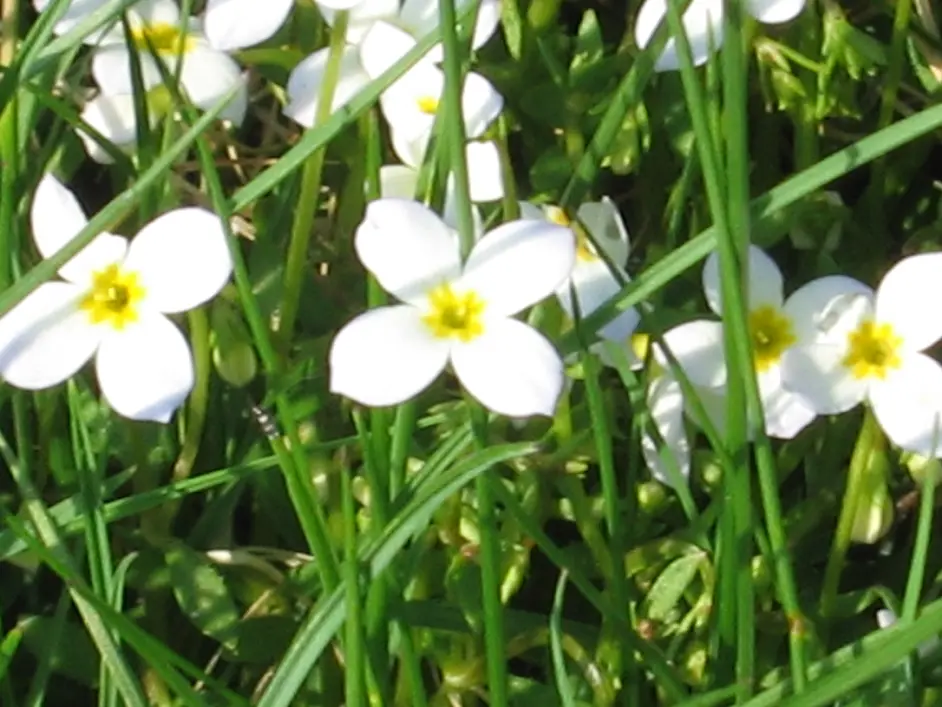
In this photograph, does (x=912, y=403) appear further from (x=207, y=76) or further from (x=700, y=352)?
(x=207, y=76)

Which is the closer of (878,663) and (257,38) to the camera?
(878,663)

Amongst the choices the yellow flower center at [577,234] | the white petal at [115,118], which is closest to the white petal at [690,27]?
the yellow flower center at [577,234]

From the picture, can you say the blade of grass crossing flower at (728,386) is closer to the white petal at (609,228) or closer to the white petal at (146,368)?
the white petal at (609,228)

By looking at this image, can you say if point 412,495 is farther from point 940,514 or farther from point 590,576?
point 940,514

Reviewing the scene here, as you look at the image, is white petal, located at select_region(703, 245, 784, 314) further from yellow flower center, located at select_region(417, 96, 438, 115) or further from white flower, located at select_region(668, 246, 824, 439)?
yellow flower center, located at select_region(417, 96, 438, 115)

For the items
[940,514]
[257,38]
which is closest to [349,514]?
[257,38]
